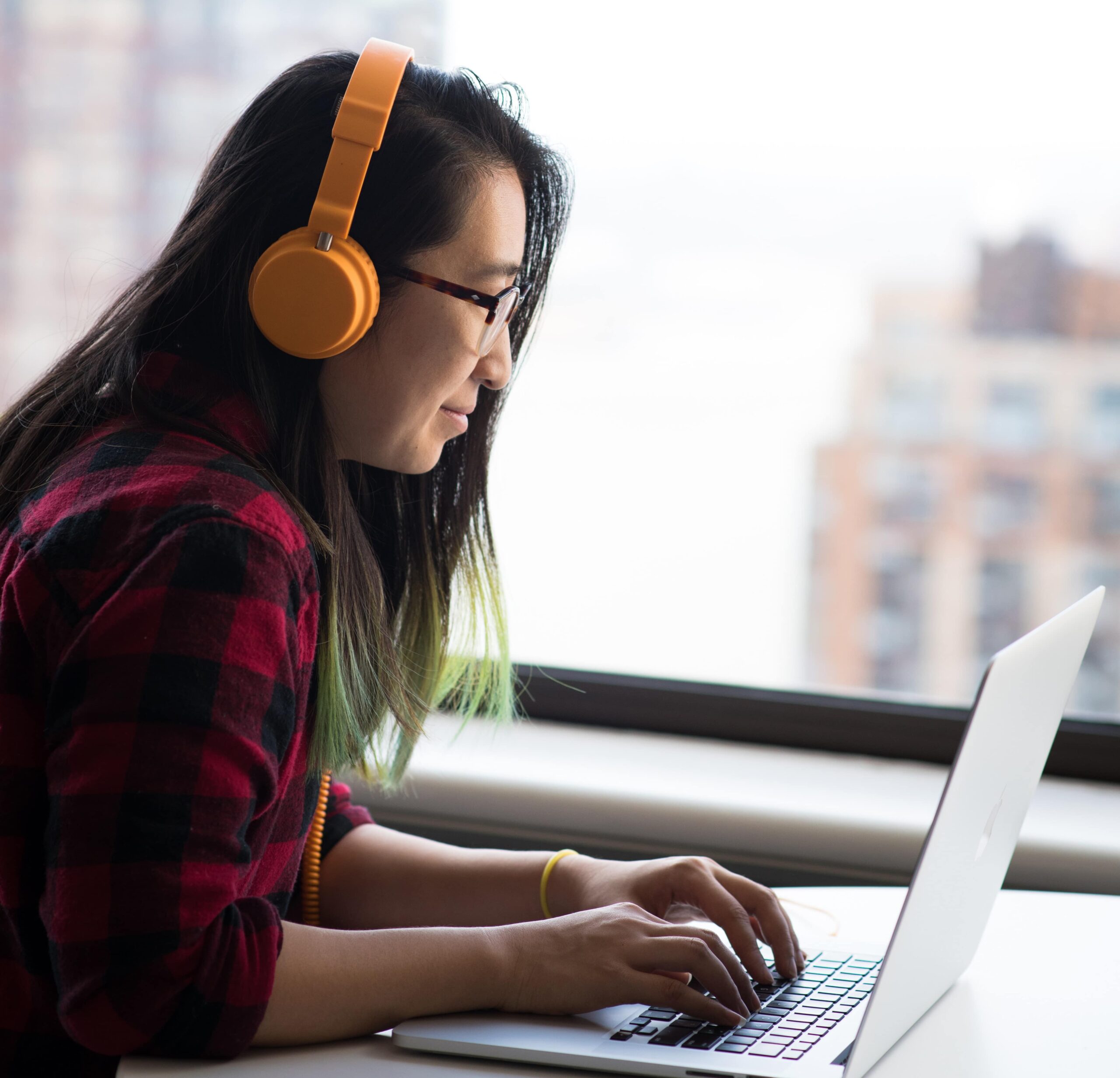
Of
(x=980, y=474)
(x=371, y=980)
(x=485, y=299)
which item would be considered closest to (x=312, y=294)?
(x=485, y=299)

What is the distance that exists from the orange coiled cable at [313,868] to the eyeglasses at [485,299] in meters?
0.41

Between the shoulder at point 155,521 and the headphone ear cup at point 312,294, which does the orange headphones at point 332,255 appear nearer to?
the headphone ear cup at point 312,294

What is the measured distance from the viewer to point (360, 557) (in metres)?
0.95

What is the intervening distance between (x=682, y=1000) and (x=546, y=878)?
0.28m

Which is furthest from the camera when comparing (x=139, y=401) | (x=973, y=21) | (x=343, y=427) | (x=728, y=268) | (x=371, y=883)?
(x=728, y=268)

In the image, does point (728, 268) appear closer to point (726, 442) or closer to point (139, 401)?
point (726, 442)

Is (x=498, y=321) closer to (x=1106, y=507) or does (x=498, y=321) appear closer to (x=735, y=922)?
(x=735, y=922)

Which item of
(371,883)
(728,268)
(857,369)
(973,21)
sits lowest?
(371,883)

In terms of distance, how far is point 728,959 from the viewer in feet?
2.60

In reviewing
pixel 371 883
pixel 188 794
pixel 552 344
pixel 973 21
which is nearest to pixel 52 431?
pixel 188 794

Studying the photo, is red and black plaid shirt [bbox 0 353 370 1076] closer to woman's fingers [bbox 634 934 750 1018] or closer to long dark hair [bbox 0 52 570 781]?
long dark hair [bbox 0 52 570 781]

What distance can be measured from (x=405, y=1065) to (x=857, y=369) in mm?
1157

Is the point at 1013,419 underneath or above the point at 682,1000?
above

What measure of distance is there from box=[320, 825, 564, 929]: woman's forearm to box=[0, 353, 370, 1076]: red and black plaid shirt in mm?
317
